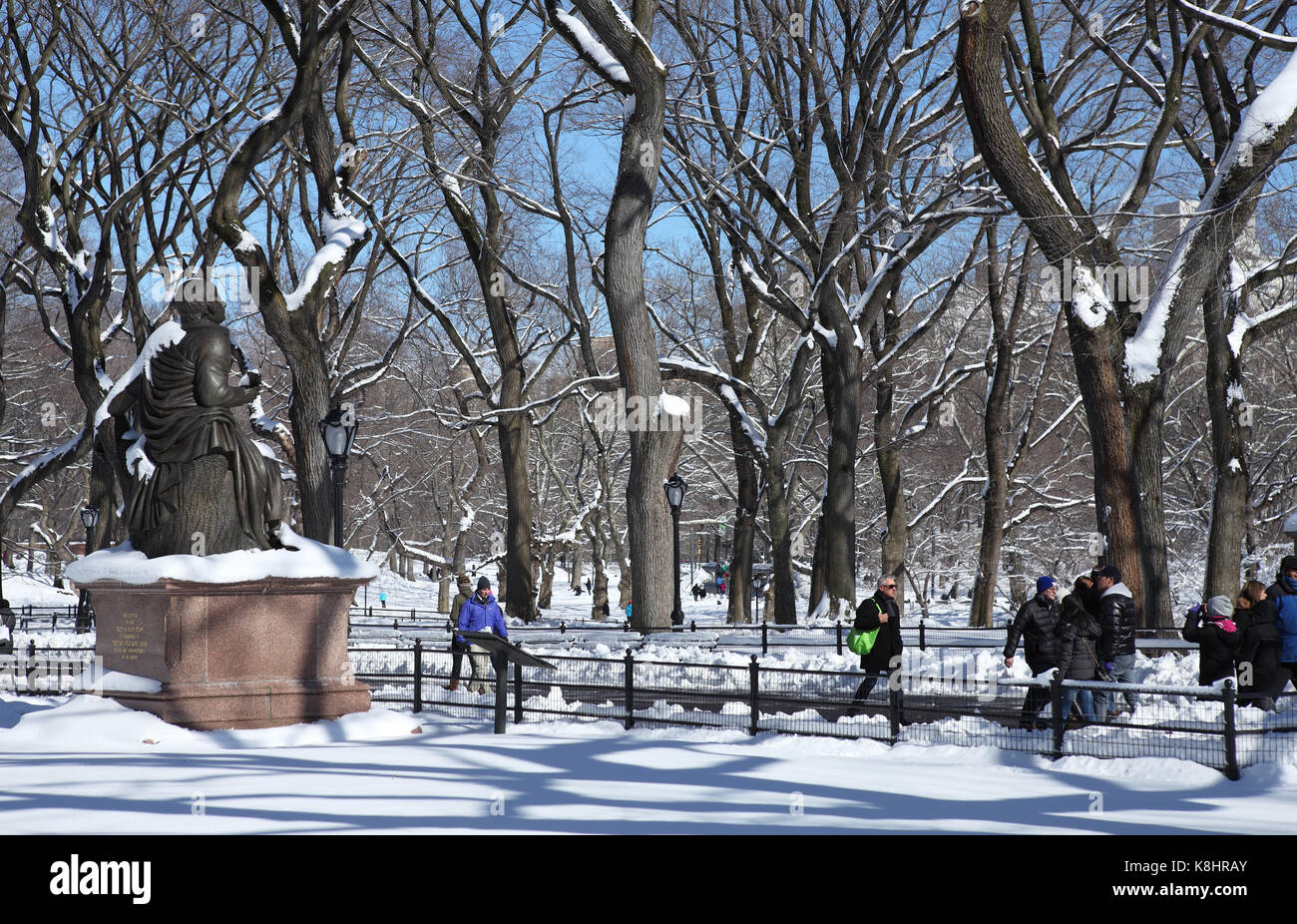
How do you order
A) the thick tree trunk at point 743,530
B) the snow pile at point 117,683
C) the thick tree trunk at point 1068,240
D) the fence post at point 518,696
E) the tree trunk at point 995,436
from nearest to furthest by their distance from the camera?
the snow pile at point 117,683, the fence post at point 518,696, the thick tree trunk at point 1068,240, the tree trunk at point 995,436, the thick tree trunk at point 743,530

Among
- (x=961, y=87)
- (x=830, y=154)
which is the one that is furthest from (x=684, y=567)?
(x=961, y=87)

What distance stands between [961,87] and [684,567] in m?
119

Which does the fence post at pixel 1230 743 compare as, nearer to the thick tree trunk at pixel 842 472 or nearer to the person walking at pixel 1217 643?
the person walking at pixel 1217 643

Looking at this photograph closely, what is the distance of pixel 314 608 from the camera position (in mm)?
12789

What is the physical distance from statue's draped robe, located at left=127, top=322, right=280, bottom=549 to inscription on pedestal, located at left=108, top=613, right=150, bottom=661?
88cm

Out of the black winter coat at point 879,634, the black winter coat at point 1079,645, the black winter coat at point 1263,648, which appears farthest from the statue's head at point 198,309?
the black winter coat at point 1263,648

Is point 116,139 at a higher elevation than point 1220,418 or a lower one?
higher

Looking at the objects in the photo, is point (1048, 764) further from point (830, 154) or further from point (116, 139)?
point (116, 139)

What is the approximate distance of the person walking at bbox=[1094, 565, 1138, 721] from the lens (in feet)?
41.5

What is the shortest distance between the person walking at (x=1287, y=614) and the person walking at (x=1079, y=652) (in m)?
1.75

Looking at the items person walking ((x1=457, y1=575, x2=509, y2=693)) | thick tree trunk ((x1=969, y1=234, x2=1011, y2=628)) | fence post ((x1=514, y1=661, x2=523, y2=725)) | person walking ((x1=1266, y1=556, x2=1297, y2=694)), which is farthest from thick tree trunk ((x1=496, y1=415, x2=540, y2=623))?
person walking ((x1=1266, y1=556, x2=1297, y2=694))

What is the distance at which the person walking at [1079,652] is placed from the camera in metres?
12.3

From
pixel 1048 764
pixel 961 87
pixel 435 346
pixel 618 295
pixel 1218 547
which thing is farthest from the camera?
pixel 435 346

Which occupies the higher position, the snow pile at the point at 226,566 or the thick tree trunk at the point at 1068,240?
the thick tree trunk at the point at 1068,240
